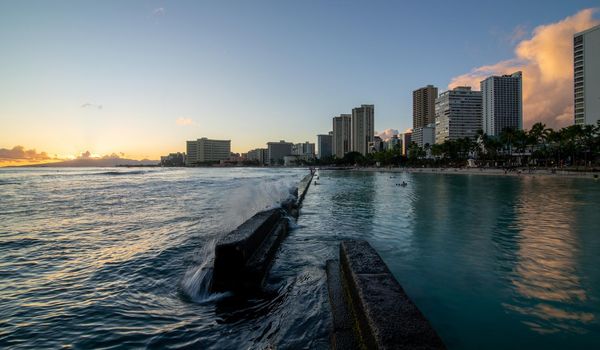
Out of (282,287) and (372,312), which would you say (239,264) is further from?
(372,312)

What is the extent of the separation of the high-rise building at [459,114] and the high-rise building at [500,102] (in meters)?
13.2

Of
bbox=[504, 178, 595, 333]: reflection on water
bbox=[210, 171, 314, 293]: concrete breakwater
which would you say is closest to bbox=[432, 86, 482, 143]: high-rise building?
bbox=[504, 178, 595, 333]: reflection on water

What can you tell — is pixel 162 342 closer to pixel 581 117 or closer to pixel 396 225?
pixel 396 225

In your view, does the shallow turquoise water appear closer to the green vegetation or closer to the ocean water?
the ocean water

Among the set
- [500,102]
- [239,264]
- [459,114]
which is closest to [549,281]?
[239,264]

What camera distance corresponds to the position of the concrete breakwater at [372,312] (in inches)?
105

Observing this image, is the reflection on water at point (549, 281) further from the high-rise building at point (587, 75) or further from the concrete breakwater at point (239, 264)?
the high-rise building at point (587, 75)

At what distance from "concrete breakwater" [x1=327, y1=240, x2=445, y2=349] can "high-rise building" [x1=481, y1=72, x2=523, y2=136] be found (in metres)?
221

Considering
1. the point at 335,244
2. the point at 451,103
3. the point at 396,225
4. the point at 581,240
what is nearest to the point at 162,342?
the point at 335,244

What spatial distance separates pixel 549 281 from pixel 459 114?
19566 centimetres

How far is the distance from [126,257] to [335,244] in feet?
18.2

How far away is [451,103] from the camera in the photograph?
176m

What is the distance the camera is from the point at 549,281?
589 cm

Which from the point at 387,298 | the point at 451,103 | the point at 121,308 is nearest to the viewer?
the point at 387,298
